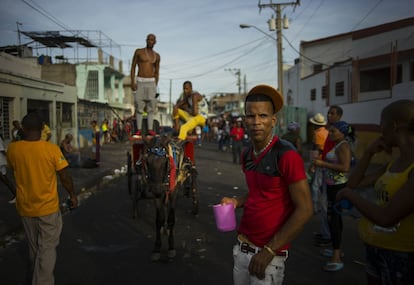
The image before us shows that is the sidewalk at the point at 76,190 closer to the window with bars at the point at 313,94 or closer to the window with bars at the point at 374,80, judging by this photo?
the window with bars at the point at 374,80

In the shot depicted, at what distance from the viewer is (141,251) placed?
17.3 ft

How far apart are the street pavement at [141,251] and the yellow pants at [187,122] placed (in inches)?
69.4

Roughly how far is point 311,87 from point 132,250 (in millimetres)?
25906

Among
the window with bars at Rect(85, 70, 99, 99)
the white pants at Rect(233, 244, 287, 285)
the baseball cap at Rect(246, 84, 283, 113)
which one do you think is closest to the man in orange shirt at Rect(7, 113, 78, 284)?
the white pants at Rect(233, 244, 287, 285)

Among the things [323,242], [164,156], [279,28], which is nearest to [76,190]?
[164,156]

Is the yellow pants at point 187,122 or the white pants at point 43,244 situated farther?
the yellow pants at point 187,122

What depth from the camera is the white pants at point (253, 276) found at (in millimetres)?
2115

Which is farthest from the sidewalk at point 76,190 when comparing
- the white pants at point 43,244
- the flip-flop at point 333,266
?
the flip-flop at point 333,266

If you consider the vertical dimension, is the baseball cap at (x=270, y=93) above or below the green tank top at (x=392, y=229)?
above

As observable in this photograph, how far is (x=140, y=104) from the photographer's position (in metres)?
7.55

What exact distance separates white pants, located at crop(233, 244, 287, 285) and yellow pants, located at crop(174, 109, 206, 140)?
5.01 metres

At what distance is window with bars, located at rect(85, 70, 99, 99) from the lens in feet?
104

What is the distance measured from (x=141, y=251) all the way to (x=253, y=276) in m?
3.47

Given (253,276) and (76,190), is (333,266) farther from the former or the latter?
(76,190)
